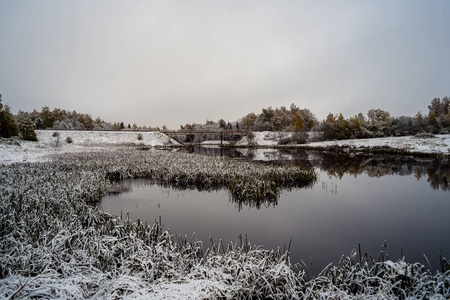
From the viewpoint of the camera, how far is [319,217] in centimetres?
851

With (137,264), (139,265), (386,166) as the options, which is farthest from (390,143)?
(137,264)

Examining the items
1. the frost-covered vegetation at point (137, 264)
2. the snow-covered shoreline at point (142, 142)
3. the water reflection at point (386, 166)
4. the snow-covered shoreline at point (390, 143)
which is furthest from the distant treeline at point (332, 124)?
the frost-covered vegetation at point (137, 264)

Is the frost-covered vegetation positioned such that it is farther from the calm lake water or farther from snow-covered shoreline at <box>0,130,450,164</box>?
snow-covered shoreline at <box>0,130,450,164</box>

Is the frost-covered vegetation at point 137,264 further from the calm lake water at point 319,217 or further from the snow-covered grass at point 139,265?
the calm lake water at point 319,217

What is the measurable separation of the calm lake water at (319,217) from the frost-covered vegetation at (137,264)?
24.7 inches

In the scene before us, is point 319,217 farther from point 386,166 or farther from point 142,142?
point 142,142

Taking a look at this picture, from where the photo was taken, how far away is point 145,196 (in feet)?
36.4

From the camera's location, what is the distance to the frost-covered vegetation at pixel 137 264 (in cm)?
334

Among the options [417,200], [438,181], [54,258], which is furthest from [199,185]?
[438,181]

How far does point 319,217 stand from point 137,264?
6.94 meters

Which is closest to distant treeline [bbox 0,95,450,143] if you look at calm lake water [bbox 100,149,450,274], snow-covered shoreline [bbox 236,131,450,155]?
snow-covered shoreline [bbox 236,131,450,155]

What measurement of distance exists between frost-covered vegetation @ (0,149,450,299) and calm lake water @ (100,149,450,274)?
63 centimetres

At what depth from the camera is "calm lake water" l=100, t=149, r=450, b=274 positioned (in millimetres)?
6145

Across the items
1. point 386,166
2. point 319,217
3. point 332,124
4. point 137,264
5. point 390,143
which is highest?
point 332,124
